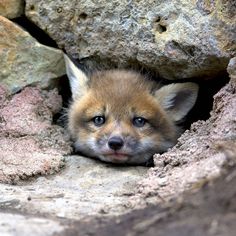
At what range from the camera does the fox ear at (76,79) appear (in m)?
5.27

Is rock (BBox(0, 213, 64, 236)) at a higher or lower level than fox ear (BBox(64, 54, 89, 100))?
higher

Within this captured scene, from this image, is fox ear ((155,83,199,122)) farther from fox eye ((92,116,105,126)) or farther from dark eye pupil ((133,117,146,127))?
fox eye ((92,116,105,126))

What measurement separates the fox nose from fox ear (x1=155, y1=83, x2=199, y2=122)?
676 mm

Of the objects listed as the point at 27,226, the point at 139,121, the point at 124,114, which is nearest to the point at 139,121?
the point at 139,121

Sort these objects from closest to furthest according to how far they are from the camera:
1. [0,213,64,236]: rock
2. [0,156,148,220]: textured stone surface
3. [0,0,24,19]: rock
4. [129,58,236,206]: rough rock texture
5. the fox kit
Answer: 1. [0,213,64,236]: rock
2. [129,58,236,206]: rough rock texture
3. [0,156,148,220]: textured stone surface
4. the fox kit
5. [0,0,24,19]: rock

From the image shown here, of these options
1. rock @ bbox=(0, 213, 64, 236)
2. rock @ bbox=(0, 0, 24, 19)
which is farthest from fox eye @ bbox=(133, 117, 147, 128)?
rock @ bbox=(0, 213, 64, 236)

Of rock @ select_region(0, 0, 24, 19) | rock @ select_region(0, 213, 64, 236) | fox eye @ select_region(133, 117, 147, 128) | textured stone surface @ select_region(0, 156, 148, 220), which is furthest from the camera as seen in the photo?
rock @ select_region(0, 0, 24, 19)

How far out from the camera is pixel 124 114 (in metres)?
4.97

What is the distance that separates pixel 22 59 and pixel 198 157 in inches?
77.8

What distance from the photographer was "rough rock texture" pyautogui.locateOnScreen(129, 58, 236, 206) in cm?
328

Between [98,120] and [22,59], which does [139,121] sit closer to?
[98,120]

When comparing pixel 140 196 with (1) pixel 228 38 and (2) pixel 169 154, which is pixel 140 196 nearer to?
(2) pixel 169 154

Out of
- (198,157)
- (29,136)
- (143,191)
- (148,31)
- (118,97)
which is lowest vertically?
(29,136)

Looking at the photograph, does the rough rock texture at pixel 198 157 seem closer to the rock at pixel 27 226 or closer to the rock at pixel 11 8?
the rock at pixel 27 226
